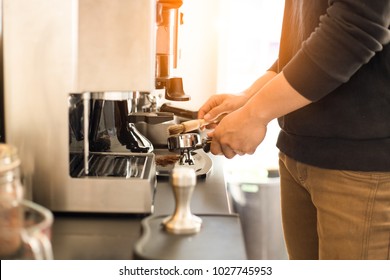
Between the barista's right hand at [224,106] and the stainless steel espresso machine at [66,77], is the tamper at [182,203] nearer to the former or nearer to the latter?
the stainless steel espresso machine at [66,77]

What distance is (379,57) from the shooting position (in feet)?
2.36

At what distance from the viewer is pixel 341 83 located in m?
0.69

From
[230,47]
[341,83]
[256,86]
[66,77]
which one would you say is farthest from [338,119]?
[230,47]

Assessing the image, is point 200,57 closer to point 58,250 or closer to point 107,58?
point 107,58

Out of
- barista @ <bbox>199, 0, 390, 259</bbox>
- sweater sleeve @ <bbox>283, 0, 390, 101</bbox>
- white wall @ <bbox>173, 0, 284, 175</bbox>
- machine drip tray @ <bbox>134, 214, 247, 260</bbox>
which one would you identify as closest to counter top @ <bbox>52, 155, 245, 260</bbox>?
machine drip tray @ <bbox>134, 214, 247, 260</bbox>

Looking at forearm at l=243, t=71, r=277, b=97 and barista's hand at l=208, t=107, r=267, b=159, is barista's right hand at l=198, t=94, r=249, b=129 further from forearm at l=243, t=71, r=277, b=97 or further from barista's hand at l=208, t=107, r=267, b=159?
barista's hand at l=208, t=107, r=267, b=159

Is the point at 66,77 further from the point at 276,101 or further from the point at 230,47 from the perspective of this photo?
the point at 230,47

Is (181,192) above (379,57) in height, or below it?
below

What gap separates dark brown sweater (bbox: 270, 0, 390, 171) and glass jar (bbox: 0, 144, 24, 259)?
403 millimetres

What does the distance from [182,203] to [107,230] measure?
0.39 feet

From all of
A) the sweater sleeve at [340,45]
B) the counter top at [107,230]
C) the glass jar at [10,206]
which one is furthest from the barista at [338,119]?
the glass jar at [10,206]

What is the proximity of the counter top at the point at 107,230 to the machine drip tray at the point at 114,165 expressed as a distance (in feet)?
0.20
